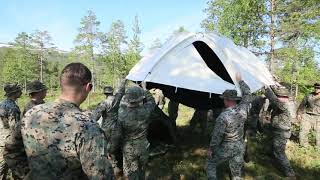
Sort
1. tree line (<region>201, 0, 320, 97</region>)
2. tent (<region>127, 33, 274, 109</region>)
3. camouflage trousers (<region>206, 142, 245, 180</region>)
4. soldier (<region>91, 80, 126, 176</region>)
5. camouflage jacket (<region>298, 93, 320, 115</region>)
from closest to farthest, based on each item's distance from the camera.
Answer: camouflage trousers (<region>206, 142, 245, 180</region>)
tent (<region>127, 33, 274, 109</region>)
soldier (<region>91, 80, 126, 176</region>)
camouflage jacket (<region>298, 93, 320, 115</region>)
tree line (<region>201, 0, 320, 97</region>)

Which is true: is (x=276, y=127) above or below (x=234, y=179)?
above

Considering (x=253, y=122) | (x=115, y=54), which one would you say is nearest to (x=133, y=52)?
(x=115, y=54)

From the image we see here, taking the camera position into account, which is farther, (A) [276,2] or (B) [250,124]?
(A) [276,2]

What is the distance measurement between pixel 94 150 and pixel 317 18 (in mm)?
17015

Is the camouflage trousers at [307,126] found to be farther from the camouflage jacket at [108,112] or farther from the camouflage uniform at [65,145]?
the camouflage uniform at [65,145]

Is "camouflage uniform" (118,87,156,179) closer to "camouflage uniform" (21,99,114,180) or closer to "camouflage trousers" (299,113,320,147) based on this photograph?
"camouflage uniform" (21,99,114,180)

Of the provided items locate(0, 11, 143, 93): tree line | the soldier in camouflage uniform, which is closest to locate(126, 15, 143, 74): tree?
locate(0, 11, 143, 93): tree line

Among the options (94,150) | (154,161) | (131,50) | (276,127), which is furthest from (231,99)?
(131,50)

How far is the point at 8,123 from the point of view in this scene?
7.28m

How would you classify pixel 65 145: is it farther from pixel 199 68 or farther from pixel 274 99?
pixel 274 99

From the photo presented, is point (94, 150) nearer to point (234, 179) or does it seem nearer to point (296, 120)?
point (234, 179)

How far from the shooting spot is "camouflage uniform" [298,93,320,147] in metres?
10.1

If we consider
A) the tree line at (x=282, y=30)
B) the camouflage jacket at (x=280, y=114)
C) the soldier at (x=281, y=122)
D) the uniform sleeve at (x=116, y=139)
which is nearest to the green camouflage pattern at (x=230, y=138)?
the camouflage jacket at (x=280, y=114)

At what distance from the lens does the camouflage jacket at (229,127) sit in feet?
21.1
